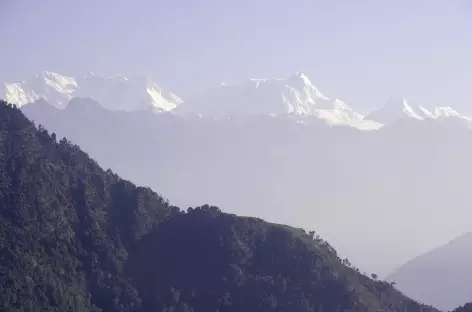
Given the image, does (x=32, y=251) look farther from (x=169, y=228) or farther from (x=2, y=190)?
(x=169, y=228)

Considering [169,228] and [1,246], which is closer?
[1,246]

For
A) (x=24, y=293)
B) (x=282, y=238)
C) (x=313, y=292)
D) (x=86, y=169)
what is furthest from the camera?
(x=86, y=169)

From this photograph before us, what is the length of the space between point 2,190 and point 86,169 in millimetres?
22394

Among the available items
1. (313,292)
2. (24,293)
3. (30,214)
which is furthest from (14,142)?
(313,292)

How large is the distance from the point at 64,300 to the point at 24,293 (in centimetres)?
533

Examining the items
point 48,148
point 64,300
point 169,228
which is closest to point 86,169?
point 48,148

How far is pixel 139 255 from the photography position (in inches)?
4968

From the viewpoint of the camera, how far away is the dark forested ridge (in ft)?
370

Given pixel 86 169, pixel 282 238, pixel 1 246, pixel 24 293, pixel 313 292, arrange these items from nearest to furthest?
pixel 24 293
pixel 1 246
pixel 313 292
pixel 282 238
pixel 86 169

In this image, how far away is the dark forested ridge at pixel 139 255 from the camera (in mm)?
112812

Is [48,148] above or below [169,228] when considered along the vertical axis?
above

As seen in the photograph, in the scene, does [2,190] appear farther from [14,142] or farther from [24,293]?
[24,293]


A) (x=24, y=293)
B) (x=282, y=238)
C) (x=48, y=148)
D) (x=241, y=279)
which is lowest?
(x=24, y=293)

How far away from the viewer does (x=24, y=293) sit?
10338cm
